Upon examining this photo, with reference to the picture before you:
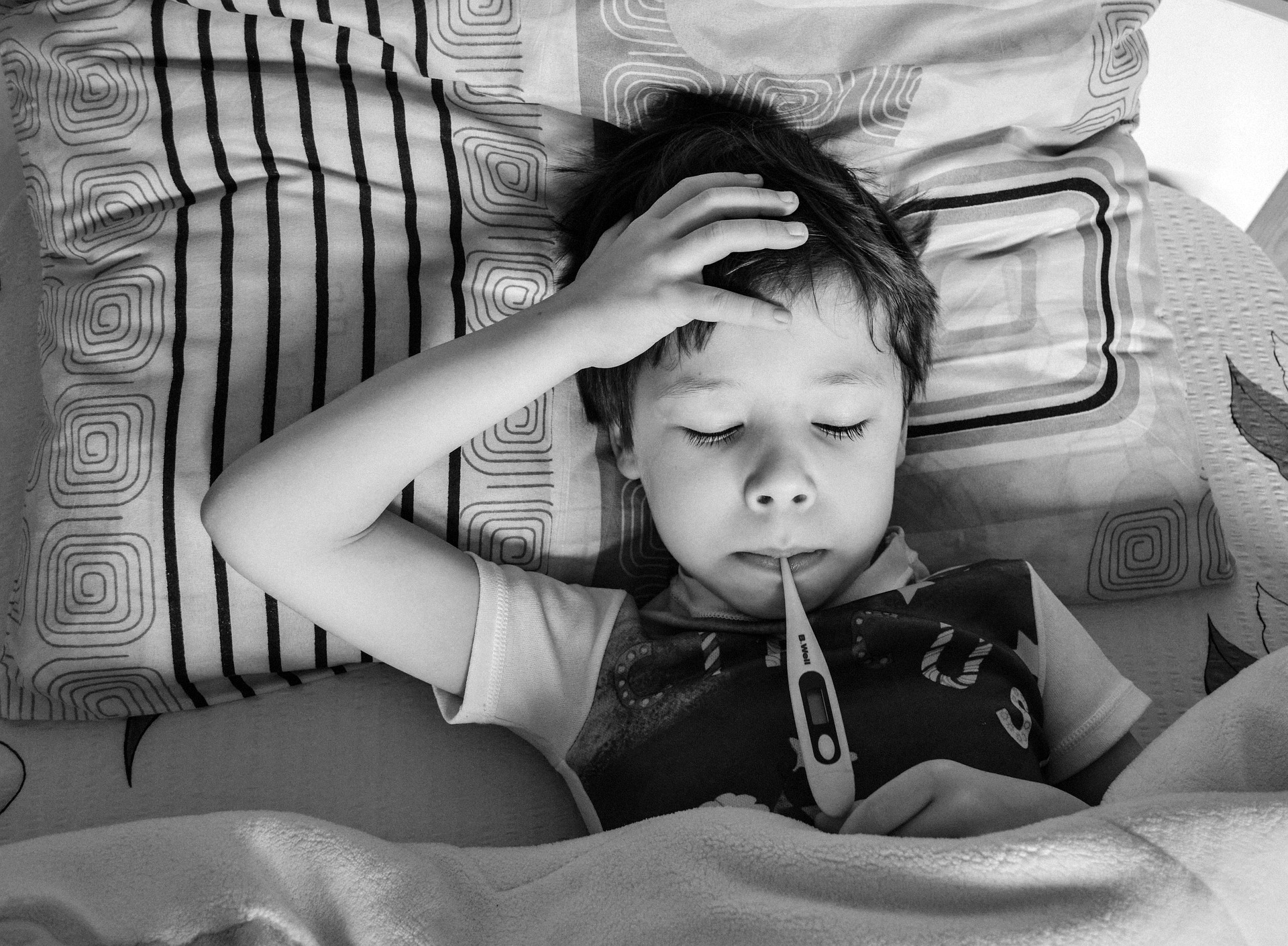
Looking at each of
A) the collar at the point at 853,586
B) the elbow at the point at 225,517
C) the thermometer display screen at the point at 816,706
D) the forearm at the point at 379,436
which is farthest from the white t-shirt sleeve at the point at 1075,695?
the elbow at the point at 225,517

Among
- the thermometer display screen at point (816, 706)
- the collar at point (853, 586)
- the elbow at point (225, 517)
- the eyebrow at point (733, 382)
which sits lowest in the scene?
the thermometer display screen at point (816, 706)

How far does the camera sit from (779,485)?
0.83m

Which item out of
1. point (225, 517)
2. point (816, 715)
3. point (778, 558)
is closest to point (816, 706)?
point (816, 715)

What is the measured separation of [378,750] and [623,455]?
33 centimetres

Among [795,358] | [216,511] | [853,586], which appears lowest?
[853,586]

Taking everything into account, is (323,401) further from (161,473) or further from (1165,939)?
(1165,939)

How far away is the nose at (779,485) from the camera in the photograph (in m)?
0.83

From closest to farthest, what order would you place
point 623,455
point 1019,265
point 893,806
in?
point 893,806 < point 623,455 < point 1019,265

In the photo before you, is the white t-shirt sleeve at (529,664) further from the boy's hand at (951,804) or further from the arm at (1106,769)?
the arm at (1106,769)

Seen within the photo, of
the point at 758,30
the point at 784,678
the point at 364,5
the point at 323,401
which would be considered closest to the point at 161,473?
the point at 323,401

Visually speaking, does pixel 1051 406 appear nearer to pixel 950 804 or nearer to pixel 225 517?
pixel 950 804

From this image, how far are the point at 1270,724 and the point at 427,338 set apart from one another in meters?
0.72


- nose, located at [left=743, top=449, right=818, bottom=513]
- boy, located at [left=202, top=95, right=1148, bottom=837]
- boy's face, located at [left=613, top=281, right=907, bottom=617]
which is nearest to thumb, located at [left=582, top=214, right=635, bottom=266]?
boy, located at [left=202, top=95, right=1148, bottom=837]

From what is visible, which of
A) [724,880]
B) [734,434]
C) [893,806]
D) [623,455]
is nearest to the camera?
[724,880]
